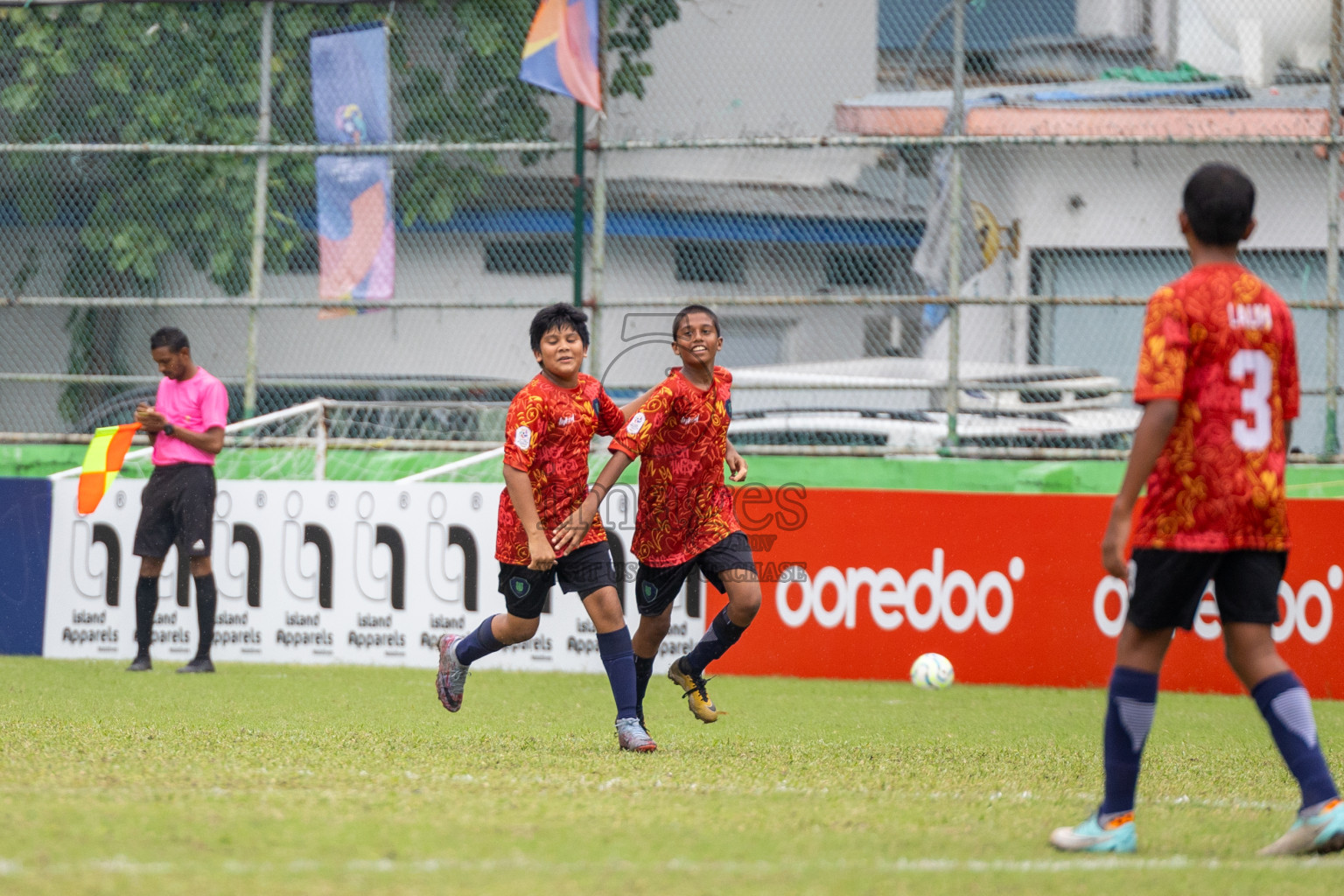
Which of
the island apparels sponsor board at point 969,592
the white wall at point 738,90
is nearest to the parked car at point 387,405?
the white wall at point 738,90

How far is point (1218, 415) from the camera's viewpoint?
416 cm

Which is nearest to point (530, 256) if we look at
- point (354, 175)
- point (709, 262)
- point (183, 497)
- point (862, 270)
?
point (709, 262)

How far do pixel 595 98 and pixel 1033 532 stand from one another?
14.6 ft

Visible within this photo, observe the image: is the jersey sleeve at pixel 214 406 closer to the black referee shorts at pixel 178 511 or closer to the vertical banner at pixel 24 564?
the black referee shorts at pixel 178 511

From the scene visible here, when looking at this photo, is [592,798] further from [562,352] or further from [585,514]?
[562,352]

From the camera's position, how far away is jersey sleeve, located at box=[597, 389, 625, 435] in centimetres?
661

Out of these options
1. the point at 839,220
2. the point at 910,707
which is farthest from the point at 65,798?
the point at 839,220

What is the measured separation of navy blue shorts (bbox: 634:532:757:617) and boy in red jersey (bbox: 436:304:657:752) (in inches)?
15.6

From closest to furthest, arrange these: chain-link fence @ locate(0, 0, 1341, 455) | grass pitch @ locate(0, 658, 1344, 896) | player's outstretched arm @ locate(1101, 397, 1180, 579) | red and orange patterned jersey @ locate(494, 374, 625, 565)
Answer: grass pitch @ locate(0, 658, 1344, 896)
player's outstretched arm @ locate(1101, 397, 1180, 579)
red and orange patterned jersey @ locate(494, 374, 625, 565)
chain-link fence @ locate(0, 0, 1341, 455)

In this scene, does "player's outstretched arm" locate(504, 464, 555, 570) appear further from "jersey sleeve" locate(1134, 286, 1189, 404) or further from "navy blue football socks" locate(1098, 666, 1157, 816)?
"jersey sleeve" locate(1134, 286, 1189, 404)

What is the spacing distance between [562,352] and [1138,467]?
9.42 ft

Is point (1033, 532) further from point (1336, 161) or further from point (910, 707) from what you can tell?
point (1336, 161)

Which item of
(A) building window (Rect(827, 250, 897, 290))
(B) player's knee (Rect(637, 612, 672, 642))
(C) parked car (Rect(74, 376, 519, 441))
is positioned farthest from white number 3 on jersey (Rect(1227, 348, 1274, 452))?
(C) parked car (Rect(74, 376, 519, 441))

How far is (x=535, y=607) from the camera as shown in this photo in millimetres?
6508
